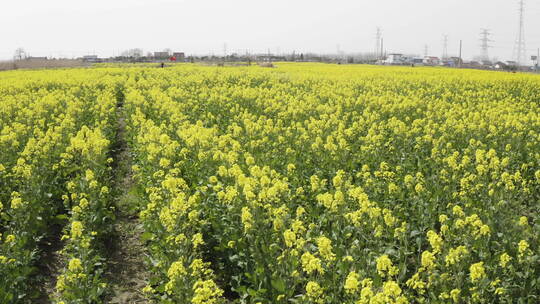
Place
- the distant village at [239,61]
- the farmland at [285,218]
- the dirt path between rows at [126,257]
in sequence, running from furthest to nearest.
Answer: the distant village at [239,61] < the dirt path between rows at [126,257] < the farmland at [285,218]

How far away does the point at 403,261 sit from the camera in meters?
6.38

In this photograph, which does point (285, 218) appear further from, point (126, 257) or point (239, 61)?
point (239, 61)

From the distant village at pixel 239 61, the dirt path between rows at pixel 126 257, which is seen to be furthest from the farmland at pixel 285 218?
the distant village at pixel 239 61

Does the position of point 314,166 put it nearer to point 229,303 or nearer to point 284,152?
point 284,152

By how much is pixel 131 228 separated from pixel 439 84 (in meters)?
21.7

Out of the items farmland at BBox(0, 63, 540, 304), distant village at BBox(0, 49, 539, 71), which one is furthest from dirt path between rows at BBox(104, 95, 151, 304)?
distant village at BBox(0, 49, 539, 71)

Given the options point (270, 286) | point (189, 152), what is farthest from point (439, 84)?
point (270, 286)

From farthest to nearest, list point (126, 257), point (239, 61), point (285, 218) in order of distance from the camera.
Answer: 1. point (239, 61)
2. point (126, 257)
3. point (285, 218)

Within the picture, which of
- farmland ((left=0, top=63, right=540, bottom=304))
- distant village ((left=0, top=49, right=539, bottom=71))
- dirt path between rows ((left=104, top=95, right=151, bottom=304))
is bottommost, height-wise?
dirt path between rows ((left=104, top=95, right=151, bottom=304))

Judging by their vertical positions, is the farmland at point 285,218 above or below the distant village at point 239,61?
below

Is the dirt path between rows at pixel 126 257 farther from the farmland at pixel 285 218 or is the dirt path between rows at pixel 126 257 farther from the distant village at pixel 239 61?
the distant village at pixel 239 61

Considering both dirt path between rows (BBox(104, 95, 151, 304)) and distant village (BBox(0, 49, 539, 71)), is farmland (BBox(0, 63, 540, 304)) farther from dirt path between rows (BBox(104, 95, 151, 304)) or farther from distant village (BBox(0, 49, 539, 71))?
distant village (BBox(0, 49, 539, 71))

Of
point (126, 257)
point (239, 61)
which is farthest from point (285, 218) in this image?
point (239, 61)

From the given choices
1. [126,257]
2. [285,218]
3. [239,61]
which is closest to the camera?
[285,218]
